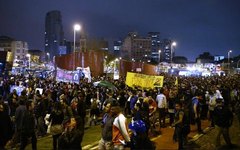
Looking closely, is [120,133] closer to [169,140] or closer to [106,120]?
[106,120]

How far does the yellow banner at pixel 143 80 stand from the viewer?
22.0m

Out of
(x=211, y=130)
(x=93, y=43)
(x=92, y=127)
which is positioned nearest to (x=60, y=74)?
(x=92, y=127)

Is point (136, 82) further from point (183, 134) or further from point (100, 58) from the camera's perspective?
point (100, 58)

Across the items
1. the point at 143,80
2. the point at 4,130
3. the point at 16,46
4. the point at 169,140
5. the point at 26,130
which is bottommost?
the point at 169,140

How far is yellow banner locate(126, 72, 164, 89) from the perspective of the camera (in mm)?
21984

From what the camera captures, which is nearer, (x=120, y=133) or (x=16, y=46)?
(x=120, y=133)

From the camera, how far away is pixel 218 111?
1188 cm

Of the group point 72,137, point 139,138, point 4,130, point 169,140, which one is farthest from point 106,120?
point 169,140

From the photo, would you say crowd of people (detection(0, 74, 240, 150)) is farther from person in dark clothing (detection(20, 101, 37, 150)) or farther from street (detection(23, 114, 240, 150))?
street (detection(23, 114, 240, 150))

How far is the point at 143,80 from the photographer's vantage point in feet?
72.6

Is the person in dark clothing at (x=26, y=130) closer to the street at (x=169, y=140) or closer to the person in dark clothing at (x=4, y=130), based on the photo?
the person in dark clothing at (x=4, y=130)

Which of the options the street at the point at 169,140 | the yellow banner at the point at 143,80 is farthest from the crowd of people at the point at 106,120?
the yellow banner at the point at 143,80

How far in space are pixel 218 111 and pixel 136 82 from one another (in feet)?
34.2

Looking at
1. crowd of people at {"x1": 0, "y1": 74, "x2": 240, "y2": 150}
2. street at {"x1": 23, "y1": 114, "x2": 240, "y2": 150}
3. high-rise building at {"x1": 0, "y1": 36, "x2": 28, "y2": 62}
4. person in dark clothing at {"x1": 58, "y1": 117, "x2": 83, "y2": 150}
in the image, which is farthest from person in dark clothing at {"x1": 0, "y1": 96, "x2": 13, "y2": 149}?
high-rise building at {"x1": 0, "y1": 36, "x2": 28, "y2": 62}
